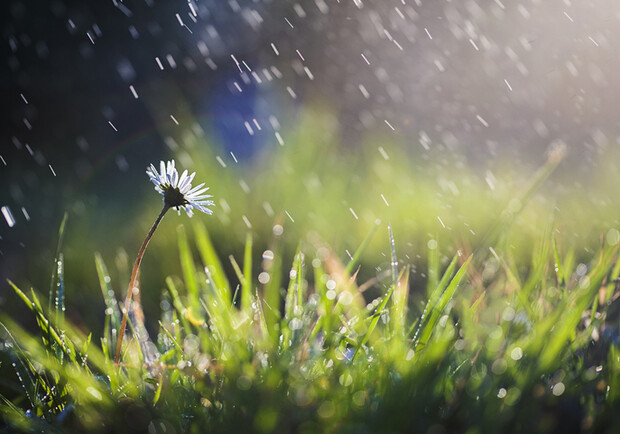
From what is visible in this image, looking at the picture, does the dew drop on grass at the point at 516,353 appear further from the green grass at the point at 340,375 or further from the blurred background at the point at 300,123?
the blurred background at the point at 300,123

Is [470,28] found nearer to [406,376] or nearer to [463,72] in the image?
[463,72]

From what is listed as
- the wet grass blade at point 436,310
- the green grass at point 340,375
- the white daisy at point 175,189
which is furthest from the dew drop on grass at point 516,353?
the white daisy at point 175,189

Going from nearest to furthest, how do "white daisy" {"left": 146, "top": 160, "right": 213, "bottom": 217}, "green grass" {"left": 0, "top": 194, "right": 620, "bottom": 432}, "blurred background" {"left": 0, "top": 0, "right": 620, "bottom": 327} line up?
"green grass" {"left": 0, "top": 194, "right": 620, "bottom": 432}, "white daisy" {"left": 146, "top": 160, "right": 213, "bottom": 217}, "blurred background" {"left": 0, "top": 0, "right": 620, "bottom": 327}

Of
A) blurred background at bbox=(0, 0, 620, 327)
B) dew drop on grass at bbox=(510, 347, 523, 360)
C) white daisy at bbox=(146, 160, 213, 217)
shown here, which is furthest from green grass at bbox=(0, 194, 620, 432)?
blurred background at bbox=(0, 0, 620, 327)

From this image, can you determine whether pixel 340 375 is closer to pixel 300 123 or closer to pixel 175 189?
pixel 175 189

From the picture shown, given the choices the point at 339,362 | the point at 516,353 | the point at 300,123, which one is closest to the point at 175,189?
the point at 339,362

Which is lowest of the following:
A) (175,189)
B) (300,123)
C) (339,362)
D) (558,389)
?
(558,389)

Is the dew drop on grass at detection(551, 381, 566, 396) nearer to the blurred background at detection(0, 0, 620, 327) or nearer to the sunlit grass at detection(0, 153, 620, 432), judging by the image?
the sunlit grass at detection(0, 153, 620, 432)

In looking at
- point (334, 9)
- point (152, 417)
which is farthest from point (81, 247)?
point (334, 9)
